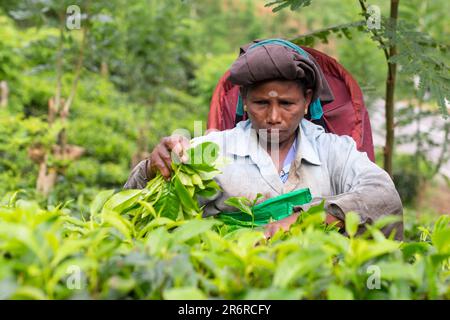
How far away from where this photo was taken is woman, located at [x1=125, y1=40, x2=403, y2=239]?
240 centimetres

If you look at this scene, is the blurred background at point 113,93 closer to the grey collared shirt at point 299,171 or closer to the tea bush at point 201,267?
the grey collared shirt at point 299,171

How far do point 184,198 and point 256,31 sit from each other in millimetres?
11956

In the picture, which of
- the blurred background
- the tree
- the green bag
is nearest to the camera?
the green bag

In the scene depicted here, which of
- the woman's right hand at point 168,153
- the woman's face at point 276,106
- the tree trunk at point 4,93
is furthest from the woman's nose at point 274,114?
the tree trunk at point 4,93

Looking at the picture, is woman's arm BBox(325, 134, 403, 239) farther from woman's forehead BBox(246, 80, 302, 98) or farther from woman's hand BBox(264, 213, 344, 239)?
woman's forehead BBox(246, 80, 302, 98)

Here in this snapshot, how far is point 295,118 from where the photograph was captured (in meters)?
2.50

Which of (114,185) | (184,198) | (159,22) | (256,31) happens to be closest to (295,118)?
(184,198)

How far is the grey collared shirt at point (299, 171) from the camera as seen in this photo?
238 centimetres

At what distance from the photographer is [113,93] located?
9.84 meters

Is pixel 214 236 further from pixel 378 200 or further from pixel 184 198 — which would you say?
pixel 378 200

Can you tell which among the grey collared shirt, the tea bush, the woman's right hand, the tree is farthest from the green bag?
the tree

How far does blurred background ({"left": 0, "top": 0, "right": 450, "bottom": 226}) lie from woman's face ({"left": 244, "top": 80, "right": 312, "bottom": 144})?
928mm

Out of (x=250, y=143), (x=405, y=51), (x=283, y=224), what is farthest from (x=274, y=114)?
(x=405, y=51)

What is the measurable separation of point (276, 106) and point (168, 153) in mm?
518
